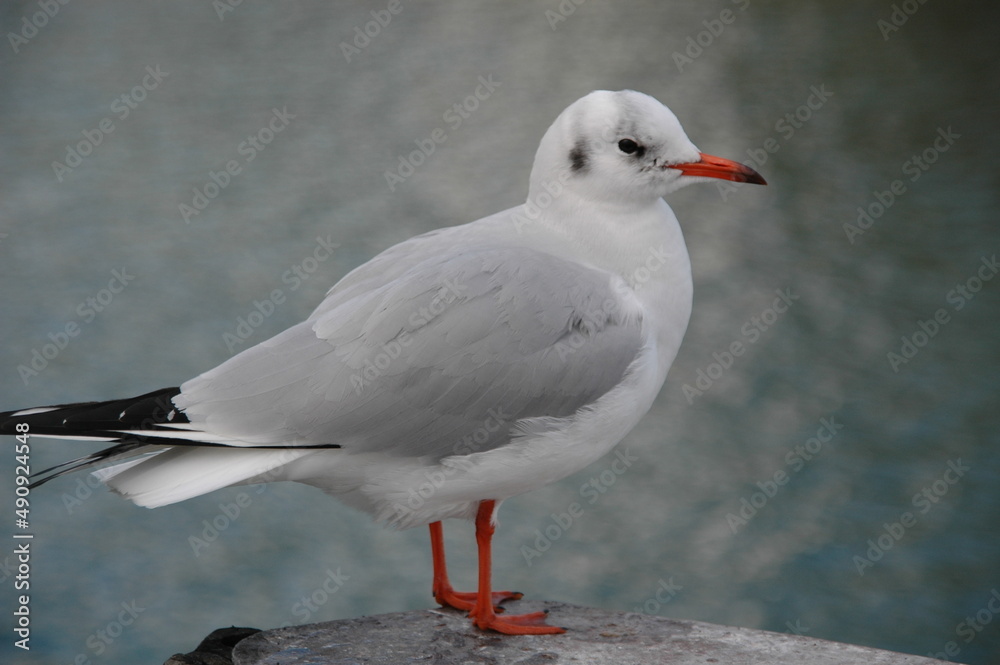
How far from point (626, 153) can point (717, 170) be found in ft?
0.67

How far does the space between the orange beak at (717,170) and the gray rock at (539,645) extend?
109cm

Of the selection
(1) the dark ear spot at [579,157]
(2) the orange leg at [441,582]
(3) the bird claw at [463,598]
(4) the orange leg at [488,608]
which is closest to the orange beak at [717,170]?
(1) the dark ear spot at [579,157]

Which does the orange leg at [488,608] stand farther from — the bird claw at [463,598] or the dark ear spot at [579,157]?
the dark ear spot at [579,157]

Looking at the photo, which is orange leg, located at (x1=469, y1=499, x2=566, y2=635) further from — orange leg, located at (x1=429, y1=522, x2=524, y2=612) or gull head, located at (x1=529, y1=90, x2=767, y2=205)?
gull head, located at (x1=529, y1=90, x2=767, y2=205)

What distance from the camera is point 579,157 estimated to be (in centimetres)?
262

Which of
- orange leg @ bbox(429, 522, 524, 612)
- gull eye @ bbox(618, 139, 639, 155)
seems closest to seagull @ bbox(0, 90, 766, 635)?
gull eye @ bbox(618, 139, 639, 155)

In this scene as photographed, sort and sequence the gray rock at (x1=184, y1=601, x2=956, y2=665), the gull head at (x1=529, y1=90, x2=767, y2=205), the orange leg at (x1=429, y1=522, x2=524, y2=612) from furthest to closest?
the orange leg at (x1=429, y1=522, x2=524, y2=612)
the gray rock at (x1=184, y1=601, x2=956, y2=665)
the gull head at (x1=529, y1=90, x2=767, y2=205)

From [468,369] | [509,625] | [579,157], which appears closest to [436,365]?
[468,369]

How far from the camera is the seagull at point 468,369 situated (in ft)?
7.79

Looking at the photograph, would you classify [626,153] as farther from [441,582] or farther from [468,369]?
[441,582]

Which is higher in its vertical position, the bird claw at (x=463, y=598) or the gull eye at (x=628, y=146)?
the gull eye at (x=628, y=146)

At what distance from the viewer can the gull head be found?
8.36 feet

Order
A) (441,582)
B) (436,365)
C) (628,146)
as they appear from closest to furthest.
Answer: (436,365) < (628,146) < (441,582)

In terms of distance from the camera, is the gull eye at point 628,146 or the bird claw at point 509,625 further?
the bird claw at point 509,625
